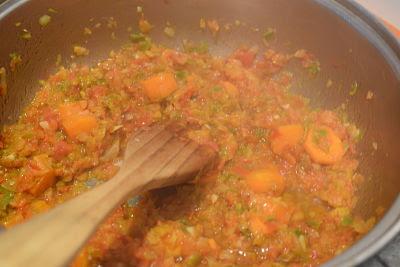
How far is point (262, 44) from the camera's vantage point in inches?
129

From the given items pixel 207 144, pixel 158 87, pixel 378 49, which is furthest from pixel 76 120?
pixel 378 49

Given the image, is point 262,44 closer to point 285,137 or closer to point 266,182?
point 285,137

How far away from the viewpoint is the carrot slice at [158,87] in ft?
10.4

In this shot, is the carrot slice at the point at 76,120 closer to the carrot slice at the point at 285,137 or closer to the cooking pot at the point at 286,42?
the cooking pot at the point at 286,42

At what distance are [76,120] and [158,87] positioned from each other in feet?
2.10

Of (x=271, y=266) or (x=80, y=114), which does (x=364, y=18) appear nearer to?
(x=271, y=266)

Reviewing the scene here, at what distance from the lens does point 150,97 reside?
3.17 metres

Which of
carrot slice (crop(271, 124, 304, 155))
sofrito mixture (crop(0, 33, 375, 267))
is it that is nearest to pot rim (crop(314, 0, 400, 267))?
sofrito mixture (crop(0, 33, 375, 267))

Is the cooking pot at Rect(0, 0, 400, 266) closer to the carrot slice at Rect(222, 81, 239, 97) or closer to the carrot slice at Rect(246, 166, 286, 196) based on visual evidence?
the carrot slice at Rect(222, 81, 239, 97)

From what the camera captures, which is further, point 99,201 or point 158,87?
point 158,87

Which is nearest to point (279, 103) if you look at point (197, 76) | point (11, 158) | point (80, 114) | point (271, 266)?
point (197, 76)

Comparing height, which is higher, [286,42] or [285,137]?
[286,42]

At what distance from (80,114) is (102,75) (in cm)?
43

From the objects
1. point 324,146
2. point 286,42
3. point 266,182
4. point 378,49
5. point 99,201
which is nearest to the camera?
point 99,201
